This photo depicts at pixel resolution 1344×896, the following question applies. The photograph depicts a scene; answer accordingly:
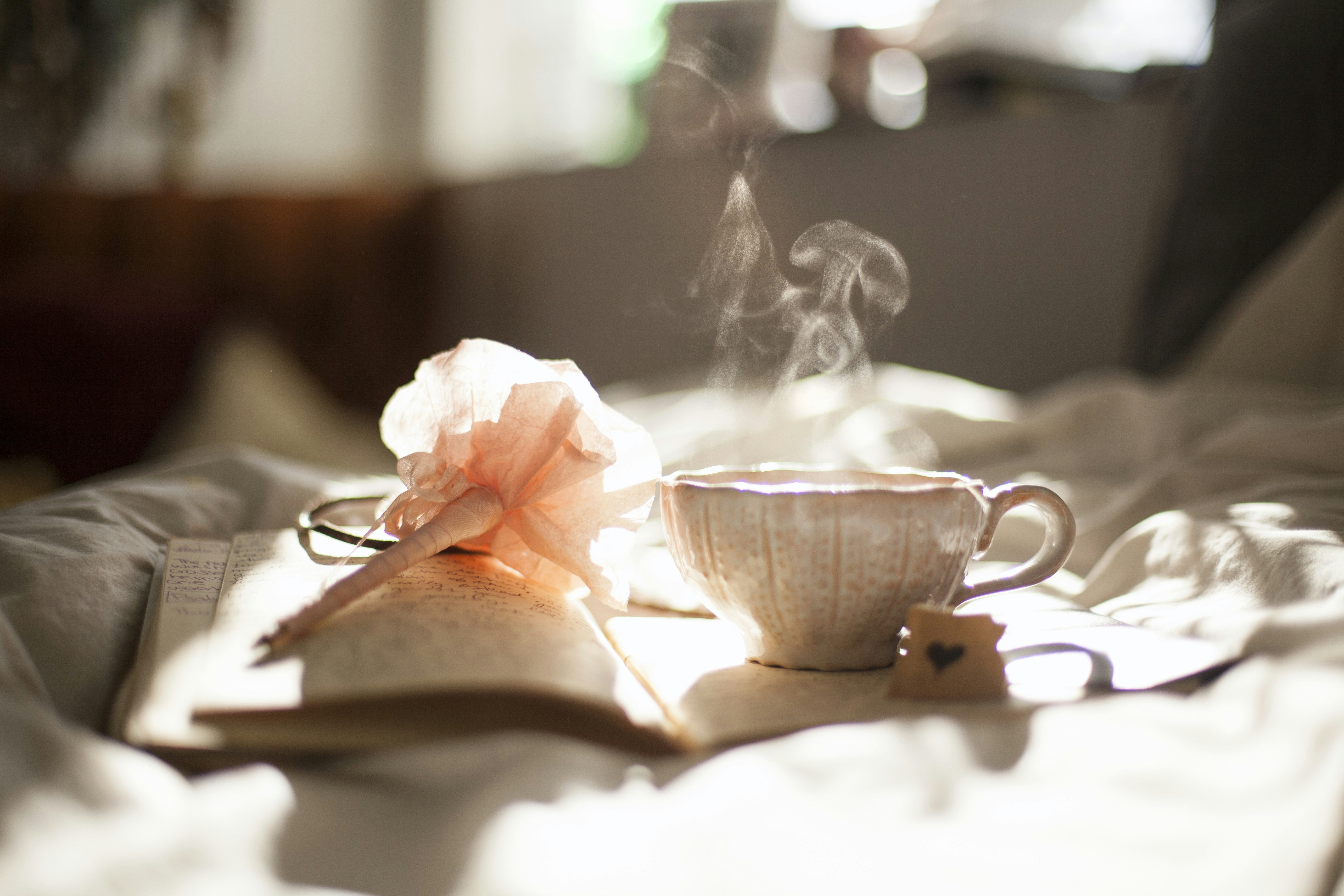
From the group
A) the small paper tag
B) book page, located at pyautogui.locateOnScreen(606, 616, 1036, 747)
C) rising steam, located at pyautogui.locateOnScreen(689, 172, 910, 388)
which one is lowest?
book page, located at pyautogui.locateOnScreen(606, 616, 1036, 747)

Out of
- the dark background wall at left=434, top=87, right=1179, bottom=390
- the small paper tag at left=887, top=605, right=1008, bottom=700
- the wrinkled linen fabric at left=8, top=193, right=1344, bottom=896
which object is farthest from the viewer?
the dark background wall at left=434, top=87, right=1179, bottom=390

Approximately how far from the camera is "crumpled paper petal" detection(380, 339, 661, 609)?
499 mm

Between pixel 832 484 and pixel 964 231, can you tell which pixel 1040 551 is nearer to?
pixel 832 484

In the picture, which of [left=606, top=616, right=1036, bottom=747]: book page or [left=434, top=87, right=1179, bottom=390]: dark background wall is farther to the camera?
[left=434, top=87, right=1179, bottom=390]: dark background wall

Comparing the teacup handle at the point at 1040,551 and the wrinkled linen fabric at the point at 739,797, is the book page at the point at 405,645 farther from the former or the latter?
the teacup handle at the point at 1040,551

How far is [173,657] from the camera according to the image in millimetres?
383

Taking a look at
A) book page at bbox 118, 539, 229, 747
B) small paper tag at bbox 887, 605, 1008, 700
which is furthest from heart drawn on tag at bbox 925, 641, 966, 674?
book page at bbox 118, 539, 229, 747

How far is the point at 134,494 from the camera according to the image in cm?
62

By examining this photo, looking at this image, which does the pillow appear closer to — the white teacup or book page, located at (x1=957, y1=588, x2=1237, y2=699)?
the white teacup

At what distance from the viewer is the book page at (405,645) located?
35cm

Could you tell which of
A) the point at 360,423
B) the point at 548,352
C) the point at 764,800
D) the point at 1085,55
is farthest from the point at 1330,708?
the point at 360,423

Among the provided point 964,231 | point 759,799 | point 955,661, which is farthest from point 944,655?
point 964,231

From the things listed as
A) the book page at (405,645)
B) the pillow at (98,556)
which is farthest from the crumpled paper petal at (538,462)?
the pillow at (98,556)

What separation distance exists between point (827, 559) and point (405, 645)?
0.18m
